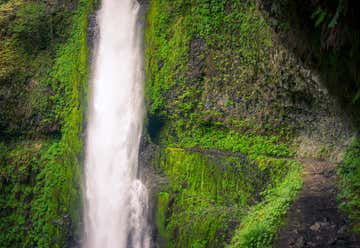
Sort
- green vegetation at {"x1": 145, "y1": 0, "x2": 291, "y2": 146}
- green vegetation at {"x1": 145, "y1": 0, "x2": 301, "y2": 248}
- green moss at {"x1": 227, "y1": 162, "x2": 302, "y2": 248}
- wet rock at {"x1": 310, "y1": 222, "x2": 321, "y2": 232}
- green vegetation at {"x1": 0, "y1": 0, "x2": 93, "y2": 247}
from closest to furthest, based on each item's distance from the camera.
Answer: wet rock at {"x1": 310, "y1": 222, "x2": 321, "y2": 232}
green moss at {"x1": 227, "y1": 162, "x2": 302, "y2": 248}
green vegetation at {"x1": 145, "y1": 0, "x2": 301, "y2": 248}
green vegetation at {"x1": 145, "y1": 0, "x2": 291, "y2": 146}
green vegetation at {"x1": 0, "y1": 0, "x2": 93, "y2": 247}

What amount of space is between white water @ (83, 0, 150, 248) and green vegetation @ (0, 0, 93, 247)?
0.52 meters

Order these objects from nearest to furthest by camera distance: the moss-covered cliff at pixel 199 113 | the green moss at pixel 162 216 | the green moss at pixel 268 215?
the moss-covered cliff at pixel 199 113 < the green moss at pixel 268 215 < the green moss at pixel 162 216

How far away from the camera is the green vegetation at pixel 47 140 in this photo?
39.6 feet

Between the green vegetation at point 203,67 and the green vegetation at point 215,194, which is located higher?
the green vegetation at point 203,67

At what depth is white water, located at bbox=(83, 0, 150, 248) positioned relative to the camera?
10586mm

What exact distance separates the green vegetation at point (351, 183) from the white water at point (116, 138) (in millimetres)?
4427

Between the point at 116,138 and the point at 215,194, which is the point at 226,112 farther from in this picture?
the point at 116,138

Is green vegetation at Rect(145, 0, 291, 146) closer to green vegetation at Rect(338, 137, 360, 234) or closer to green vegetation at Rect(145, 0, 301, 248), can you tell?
green vegetation at Rect(145, 0, 301, 248)

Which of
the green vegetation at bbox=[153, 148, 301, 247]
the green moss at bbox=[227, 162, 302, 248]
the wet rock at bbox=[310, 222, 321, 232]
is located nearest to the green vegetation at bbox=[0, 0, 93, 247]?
the green vegetation at bbox=[153, 148, 301, 247]

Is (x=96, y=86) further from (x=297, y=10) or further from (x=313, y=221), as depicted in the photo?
(x=297, y=10)

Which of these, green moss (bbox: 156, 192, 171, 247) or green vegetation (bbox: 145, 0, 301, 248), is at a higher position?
green vegetation (bbox: 145, 0, 301, 248)

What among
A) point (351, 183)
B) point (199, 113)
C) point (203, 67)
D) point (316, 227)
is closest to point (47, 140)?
point (199, 113)

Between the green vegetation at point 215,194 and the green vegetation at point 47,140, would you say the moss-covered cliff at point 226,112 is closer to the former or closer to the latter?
the green vegetation at point 215,194

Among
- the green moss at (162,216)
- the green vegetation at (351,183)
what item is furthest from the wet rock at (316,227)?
the green moss at (162,216)
